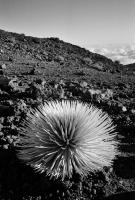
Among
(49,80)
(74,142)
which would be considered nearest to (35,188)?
(74,142)

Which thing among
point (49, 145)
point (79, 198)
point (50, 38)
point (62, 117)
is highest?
point (50, 38)

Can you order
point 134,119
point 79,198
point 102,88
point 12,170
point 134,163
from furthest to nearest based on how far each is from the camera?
point 102,88, point 134,119, point 134,163, point 12,170, point 79,198

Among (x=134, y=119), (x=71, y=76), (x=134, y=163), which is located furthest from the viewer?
(x=71, y=76)

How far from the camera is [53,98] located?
206 inches

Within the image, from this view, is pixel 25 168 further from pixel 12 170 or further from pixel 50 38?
pixel 50 38

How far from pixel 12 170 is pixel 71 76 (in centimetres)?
387

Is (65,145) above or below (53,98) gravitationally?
below

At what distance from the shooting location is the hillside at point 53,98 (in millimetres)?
3268

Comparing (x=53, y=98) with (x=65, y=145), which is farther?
(x=53, y=98)

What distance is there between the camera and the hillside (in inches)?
129

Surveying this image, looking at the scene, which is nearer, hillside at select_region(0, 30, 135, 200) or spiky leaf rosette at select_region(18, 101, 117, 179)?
spiky leaf rosette at select_region(18, 101, 117, 179)

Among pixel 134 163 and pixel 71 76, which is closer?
pixel 134 163

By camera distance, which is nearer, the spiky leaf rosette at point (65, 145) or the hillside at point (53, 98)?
the spiky leaf rosette at point (65, 145)

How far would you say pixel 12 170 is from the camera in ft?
11.5
